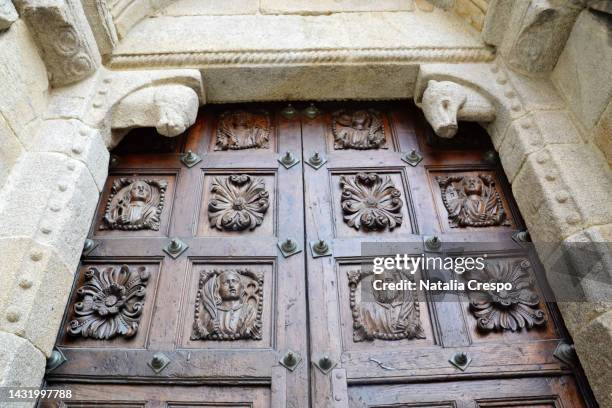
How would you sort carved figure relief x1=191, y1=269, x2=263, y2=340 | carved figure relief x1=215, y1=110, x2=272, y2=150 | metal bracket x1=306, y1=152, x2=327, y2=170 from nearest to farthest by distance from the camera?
carved figure relief x1=191, y1=269, x2=263, y2=340 < metal bracket x1=306, y1=152, x2=327, y2=170 < carved figure relief x1=215, y1=110, x2=272, y2=150

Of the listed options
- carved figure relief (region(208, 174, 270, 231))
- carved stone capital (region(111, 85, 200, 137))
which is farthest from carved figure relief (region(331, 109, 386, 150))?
carved stone capital (region(111, 85, 200, 137))

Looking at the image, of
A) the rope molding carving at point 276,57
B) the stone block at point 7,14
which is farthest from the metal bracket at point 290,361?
the stone block at point 7,14

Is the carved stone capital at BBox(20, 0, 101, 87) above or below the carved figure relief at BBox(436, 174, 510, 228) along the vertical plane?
above

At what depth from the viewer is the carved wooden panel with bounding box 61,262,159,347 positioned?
1820 mm

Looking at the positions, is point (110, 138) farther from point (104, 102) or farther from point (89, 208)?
point (89, 208)

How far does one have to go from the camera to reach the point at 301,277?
6.41ft

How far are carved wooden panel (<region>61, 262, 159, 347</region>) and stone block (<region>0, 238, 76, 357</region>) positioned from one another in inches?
3.1

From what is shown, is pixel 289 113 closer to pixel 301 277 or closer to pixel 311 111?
pixel 311 111

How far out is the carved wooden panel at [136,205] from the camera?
211 centimetres

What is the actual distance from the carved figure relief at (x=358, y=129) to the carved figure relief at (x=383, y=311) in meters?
0.69

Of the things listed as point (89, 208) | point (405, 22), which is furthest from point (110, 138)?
point (405, 22)

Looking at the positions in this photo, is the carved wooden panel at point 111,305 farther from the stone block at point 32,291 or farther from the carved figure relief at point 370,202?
the carved figure relief at point 370,202

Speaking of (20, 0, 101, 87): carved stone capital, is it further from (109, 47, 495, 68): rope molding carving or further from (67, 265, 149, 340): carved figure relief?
(67, 265, 149, 340): carved figure relief

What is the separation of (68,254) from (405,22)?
186 cm
